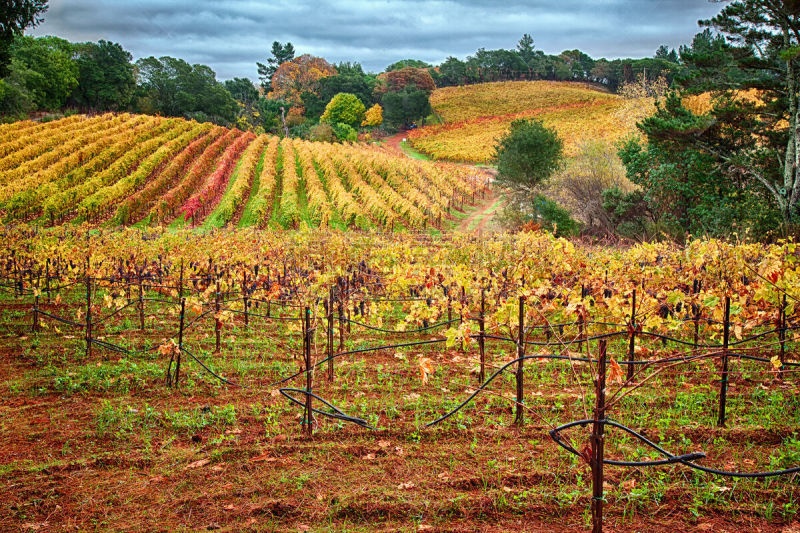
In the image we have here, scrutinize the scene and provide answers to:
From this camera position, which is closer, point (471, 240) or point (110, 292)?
point (110, 292)

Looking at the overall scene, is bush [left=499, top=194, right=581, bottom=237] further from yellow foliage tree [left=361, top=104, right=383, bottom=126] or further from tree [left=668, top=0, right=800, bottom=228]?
yellow foliage tree [left=361, top=104, right=383, bottom=126]

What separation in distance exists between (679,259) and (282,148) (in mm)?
37551

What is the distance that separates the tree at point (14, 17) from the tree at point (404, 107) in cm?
5827

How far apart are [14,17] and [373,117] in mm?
57012

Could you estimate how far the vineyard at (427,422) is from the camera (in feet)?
12.5

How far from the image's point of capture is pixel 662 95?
30.7m

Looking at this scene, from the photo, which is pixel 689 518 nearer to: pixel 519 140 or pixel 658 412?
pixel 658 412

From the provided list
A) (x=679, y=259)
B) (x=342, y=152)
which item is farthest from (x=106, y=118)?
(x=679, y=259)

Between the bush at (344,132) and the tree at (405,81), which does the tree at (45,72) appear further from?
the tree at (405,81)

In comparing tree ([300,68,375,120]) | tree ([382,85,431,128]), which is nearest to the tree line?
tree ([382,85,431,128])

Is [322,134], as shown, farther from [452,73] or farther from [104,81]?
[452,73]

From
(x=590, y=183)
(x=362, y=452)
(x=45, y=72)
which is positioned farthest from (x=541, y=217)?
(x=45, y=72)

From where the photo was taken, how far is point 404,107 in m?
68.2

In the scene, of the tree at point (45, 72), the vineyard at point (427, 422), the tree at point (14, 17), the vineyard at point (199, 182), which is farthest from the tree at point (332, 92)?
the vineyard at point (427, 422)
